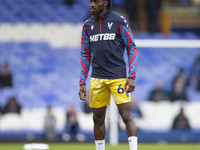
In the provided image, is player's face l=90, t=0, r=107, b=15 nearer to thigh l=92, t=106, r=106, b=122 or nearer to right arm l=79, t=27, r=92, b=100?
right arm l=79, t=27, r=92, b=100

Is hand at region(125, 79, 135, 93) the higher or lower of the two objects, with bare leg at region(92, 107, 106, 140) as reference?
higher

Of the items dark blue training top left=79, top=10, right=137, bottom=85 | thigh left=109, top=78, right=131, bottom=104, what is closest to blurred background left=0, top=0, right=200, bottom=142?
dark blue training top left=79, top=10, right=137, bottom=85

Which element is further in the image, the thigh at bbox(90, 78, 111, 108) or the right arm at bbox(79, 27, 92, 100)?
the right arm at bbox(79, 27, 92, 100)

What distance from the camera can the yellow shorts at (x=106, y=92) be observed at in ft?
15.0

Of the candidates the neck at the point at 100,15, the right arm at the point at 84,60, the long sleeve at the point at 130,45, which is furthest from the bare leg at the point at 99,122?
the neck at the point at 100,15

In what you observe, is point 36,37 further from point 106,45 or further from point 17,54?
point 106,45

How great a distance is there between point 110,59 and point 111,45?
0.49ft

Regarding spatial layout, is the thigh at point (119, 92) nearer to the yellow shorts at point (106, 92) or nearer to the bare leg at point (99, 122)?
A: the yellow shorts at point (106, 92)

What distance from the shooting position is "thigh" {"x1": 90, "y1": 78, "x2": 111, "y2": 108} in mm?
4660

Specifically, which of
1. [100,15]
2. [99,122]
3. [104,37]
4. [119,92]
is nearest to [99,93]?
[119,92]

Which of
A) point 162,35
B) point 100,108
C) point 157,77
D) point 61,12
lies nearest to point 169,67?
point 157,77

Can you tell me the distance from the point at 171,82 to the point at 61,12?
4.64 m

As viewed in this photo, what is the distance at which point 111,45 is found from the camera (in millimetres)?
4602

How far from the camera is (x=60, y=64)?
13156mm
